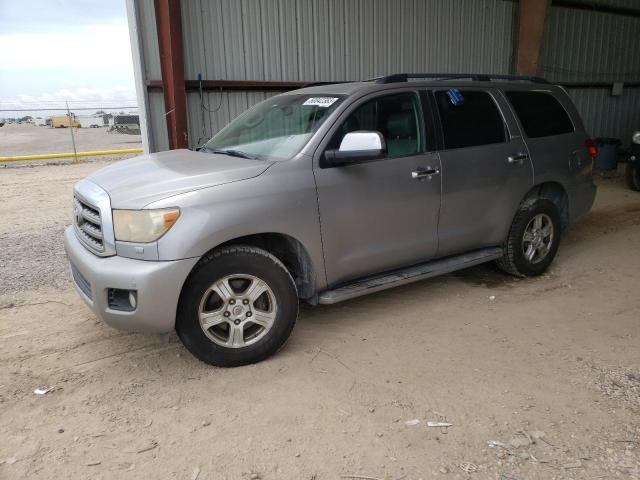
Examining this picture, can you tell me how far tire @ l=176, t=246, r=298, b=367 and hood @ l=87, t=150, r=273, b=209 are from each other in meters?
0.47

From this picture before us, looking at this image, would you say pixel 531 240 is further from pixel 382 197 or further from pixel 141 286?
pixel 141 286

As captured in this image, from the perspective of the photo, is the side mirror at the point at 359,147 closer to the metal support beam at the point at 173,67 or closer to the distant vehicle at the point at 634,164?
the metal support beam at the point at 173,67

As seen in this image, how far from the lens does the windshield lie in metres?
3.87

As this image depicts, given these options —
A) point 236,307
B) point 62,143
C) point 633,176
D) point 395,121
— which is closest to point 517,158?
point 395,121

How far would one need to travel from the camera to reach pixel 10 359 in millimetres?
3699

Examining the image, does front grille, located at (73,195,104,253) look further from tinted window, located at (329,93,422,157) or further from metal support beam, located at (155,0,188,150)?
metal support beam, located at (155,0,188,150)

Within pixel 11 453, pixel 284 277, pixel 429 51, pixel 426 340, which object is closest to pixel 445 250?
pixel 426 340

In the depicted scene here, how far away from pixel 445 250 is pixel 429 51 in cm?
708

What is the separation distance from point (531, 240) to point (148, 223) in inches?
143

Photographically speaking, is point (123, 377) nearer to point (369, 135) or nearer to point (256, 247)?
point (256, 247)

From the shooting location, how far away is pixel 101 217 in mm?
3281

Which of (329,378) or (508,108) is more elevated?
(508,108)

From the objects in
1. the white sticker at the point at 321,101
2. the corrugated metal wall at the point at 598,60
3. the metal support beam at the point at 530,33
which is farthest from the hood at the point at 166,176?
the corrugated metal wall at the point at 598,60

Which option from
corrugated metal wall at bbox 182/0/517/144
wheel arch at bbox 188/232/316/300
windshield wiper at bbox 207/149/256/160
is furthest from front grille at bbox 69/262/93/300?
corrugated metal wall at bbox 182/0/517/144
